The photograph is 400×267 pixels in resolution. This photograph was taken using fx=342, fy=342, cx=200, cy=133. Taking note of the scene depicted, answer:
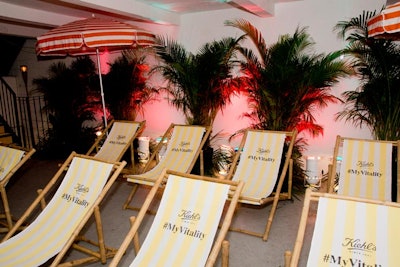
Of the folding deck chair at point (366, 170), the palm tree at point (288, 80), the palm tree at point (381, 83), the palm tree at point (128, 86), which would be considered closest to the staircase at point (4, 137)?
the palm tree at point (128, 86)

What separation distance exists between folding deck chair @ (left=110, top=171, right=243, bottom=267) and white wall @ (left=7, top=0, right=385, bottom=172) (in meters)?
3.86

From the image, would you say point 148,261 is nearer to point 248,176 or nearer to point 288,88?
point 248,176

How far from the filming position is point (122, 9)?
18.3ft

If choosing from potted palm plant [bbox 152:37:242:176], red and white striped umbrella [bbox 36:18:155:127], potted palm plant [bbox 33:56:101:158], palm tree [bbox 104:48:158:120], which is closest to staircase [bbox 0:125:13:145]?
potted palm plant [bbox 33:56:101:158]

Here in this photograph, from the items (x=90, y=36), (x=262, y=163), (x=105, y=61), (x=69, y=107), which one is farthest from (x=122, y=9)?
(x=262, y=163)

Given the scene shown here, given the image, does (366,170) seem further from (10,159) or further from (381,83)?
(10,159)

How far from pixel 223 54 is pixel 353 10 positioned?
220 cm

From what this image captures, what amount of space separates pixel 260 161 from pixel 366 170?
1182 millimetres

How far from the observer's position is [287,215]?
4270mm

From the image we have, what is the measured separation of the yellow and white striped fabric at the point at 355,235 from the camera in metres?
2.09

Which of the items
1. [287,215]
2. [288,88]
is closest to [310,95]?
[288,88]

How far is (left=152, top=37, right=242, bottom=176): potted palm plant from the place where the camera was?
18.3 feet

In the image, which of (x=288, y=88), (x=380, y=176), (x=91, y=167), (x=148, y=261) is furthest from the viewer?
(x=288, y=88)

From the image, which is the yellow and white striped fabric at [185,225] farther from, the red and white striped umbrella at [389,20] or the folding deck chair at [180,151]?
the red and white striped umbrella at [389,20]
